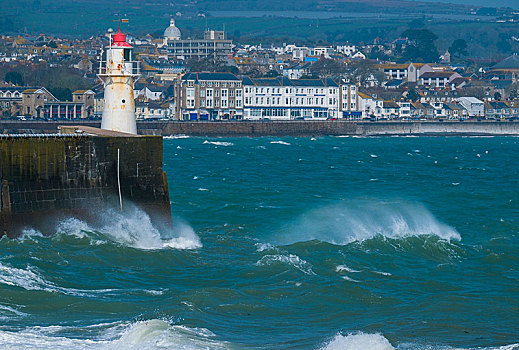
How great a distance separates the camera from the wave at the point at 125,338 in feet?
53.6

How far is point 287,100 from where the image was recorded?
137625mm

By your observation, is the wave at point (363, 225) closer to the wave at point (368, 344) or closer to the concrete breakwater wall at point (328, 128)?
the wave at point (368, 344)

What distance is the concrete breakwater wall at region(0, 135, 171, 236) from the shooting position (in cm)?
2339

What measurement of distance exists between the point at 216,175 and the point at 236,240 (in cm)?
2312

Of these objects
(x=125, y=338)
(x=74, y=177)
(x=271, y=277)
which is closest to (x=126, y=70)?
(x=74, y=177)

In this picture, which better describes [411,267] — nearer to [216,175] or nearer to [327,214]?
[327,214]

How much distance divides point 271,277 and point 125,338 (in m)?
5.95

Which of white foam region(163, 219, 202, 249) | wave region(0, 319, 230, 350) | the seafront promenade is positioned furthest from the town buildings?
wave region(0, 319, 230, 350)

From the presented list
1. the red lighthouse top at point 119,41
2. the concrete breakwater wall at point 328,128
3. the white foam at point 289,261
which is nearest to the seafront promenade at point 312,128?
the concrete breakwater wall at point 328,128

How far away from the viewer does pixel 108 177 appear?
982 inches

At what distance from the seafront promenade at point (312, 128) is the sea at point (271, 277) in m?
75.2

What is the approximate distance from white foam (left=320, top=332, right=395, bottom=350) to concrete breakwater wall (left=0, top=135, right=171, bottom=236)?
372 inches

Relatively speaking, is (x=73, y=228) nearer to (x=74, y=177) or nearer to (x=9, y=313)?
(x=74, y=177)

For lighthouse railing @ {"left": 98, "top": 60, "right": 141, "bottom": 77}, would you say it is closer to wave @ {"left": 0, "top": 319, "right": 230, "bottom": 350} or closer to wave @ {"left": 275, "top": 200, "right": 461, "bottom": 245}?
wave @ {"left": 275, "top": 200, "right": 461, "bottom": 245}
